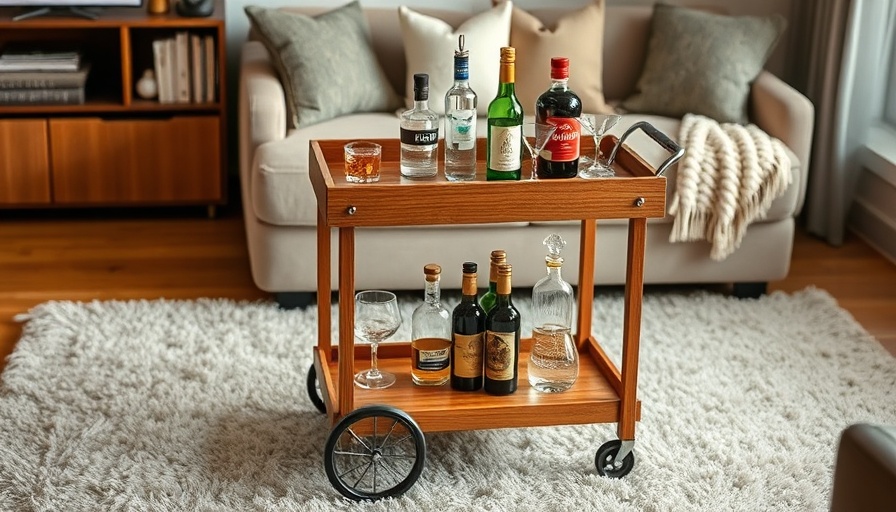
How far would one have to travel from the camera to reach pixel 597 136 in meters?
2.50

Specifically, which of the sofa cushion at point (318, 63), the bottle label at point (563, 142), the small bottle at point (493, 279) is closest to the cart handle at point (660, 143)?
the bottle label at point (563, 142)

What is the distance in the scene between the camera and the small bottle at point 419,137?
7.73 feet

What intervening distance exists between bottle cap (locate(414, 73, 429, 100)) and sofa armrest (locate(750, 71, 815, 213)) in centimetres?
159

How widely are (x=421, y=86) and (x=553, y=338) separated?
1.93 ft

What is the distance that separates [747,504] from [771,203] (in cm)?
120

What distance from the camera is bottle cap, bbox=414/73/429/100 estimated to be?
2336mm

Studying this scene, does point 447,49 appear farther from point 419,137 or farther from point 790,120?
point 419,137

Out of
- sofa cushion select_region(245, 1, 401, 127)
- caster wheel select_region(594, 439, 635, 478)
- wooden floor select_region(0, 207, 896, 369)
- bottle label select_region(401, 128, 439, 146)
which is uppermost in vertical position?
bottle label select_region(401, 128, 439, 146)

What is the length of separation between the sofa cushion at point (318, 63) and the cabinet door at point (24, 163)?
873 mm

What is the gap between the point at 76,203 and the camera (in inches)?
161

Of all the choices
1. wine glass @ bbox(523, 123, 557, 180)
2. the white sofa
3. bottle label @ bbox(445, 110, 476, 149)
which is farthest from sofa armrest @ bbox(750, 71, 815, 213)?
bottle label @ bbox(445, 110, 476, 149)

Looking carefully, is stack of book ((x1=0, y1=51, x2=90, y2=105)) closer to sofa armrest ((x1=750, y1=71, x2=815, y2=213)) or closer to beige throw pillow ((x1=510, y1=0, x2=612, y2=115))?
beige throw pillow ((x1=510, y1=0, x2=612, y2=115))

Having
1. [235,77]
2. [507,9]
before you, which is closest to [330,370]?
[507,9]

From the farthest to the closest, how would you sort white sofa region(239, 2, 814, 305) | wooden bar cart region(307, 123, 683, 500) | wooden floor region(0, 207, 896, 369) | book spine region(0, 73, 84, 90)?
book spine region(0, 73, 84, 90)
wooden floor region(0, 207, 896, 369)
white sofa region(239, 2, 814, 305)
wooden bar cart region(307, 123, 683, 500)
